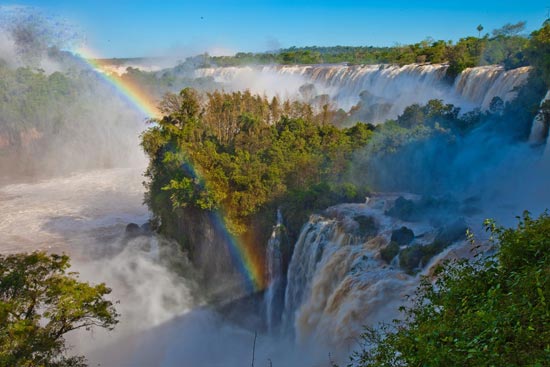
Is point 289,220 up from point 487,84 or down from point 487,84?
down

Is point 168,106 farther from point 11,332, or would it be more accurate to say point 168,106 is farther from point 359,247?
point 11,332

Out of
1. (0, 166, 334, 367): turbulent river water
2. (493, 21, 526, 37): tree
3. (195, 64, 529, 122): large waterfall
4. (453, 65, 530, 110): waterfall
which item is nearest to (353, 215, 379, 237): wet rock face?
(0, 166, 334, 367): turbulent river water

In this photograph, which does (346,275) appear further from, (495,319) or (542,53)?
(542,53)

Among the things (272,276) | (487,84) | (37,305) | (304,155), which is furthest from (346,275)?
(487,84)

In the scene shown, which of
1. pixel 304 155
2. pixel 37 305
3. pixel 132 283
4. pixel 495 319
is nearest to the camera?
pixel 495 319

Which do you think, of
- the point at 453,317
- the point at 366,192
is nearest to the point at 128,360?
the point at 366,192

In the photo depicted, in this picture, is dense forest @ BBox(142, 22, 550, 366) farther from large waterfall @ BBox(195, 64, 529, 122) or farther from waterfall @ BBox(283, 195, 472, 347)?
large waterfall @ BBox(195, 64, 529, 122)

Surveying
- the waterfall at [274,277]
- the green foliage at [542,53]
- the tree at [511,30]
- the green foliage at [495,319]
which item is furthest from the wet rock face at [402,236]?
the tree at [511,30]

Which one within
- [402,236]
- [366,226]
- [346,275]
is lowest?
[346,275]
